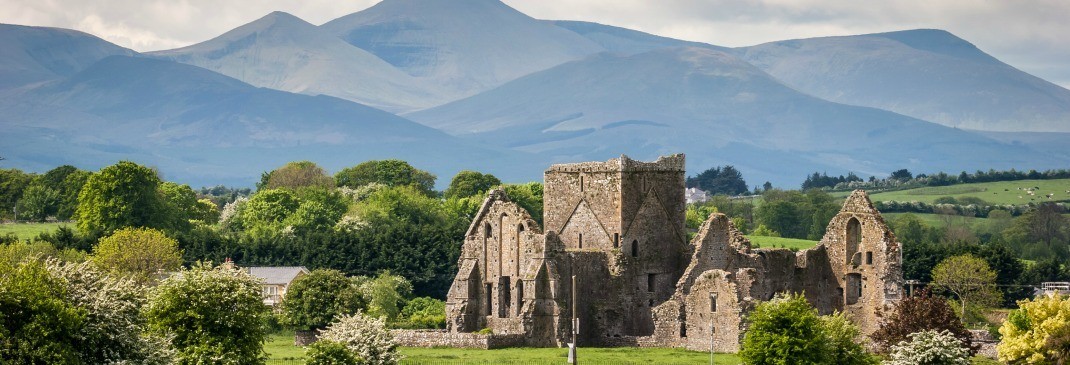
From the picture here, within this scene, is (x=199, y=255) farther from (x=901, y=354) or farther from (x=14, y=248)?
(x=901, y=354)

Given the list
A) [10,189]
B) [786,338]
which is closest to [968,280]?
[786,338]

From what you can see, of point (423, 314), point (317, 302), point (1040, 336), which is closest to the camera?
point (1040, 336)

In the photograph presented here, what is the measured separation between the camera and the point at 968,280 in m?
Answer: 106

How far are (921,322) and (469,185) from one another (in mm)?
93413

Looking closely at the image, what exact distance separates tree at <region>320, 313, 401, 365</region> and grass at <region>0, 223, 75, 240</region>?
62.4 meters

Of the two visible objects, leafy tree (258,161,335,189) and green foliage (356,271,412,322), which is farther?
leafy tree (258,161,335,189)

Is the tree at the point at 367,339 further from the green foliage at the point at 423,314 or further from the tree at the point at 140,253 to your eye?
the tree at the point at 140,253

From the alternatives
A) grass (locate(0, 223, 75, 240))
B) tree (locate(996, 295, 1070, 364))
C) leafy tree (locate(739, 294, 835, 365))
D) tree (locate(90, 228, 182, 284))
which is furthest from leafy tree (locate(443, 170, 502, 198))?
leafy tree (locate(739, 294, 835, 365))

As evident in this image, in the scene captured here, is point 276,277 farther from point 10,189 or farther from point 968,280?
point 10,189

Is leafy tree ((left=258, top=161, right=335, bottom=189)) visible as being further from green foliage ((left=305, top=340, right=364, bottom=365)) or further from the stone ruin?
green foliage ((left=305, top=340, right=364, bottom=365))

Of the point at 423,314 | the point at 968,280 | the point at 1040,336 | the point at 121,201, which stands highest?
the point at 121,201

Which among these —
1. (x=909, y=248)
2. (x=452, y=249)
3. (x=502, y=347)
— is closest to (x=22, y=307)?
(x=502, y=347)

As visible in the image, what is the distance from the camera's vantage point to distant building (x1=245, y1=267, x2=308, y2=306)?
105625 mm

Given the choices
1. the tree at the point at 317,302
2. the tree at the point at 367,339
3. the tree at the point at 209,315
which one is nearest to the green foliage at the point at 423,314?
the tree at the point at 317,302
